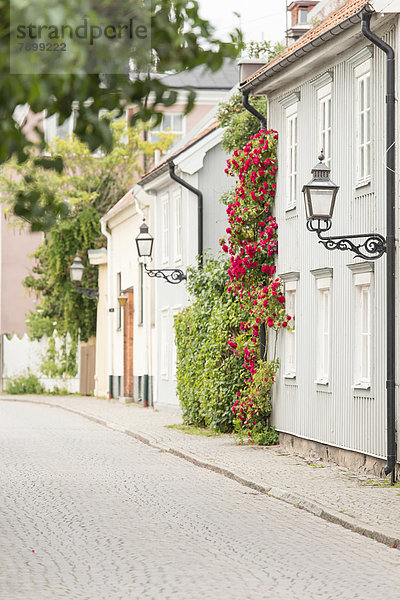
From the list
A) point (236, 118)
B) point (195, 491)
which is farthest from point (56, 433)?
point (195, 491)

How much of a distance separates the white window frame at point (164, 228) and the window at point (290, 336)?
12419mm

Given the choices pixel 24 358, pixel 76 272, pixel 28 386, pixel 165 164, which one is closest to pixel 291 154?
pixel 165 164

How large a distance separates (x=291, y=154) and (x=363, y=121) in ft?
11.5

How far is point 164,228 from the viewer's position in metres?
32.4

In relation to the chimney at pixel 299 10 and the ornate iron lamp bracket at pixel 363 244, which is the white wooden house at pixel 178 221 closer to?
the chimney at pixel 299 10

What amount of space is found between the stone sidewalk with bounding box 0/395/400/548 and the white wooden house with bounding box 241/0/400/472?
21.8 inches

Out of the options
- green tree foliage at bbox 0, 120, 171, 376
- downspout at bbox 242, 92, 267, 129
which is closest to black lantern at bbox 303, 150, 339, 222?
downspout at bbox 242, 92, 267, 129

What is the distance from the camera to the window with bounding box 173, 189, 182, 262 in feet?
100

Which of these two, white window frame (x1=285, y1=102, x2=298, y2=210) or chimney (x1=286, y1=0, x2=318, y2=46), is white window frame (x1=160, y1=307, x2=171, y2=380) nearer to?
chimney (x1=286, y1=0, x2=318, y2=46)

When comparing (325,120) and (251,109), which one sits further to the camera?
(251,109)

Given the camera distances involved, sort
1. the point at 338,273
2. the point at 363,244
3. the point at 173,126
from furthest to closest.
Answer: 1. the point at 173,126
2. the point at 338,273
3. the point at 363,244

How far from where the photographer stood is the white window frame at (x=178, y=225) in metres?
30.5

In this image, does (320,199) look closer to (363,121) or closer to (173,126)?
(363,121)

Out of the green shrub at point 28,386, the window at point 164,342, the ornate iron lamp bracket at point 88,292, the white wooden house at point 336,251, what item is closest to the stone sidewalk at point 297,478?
the white wooden house at point 336,251
